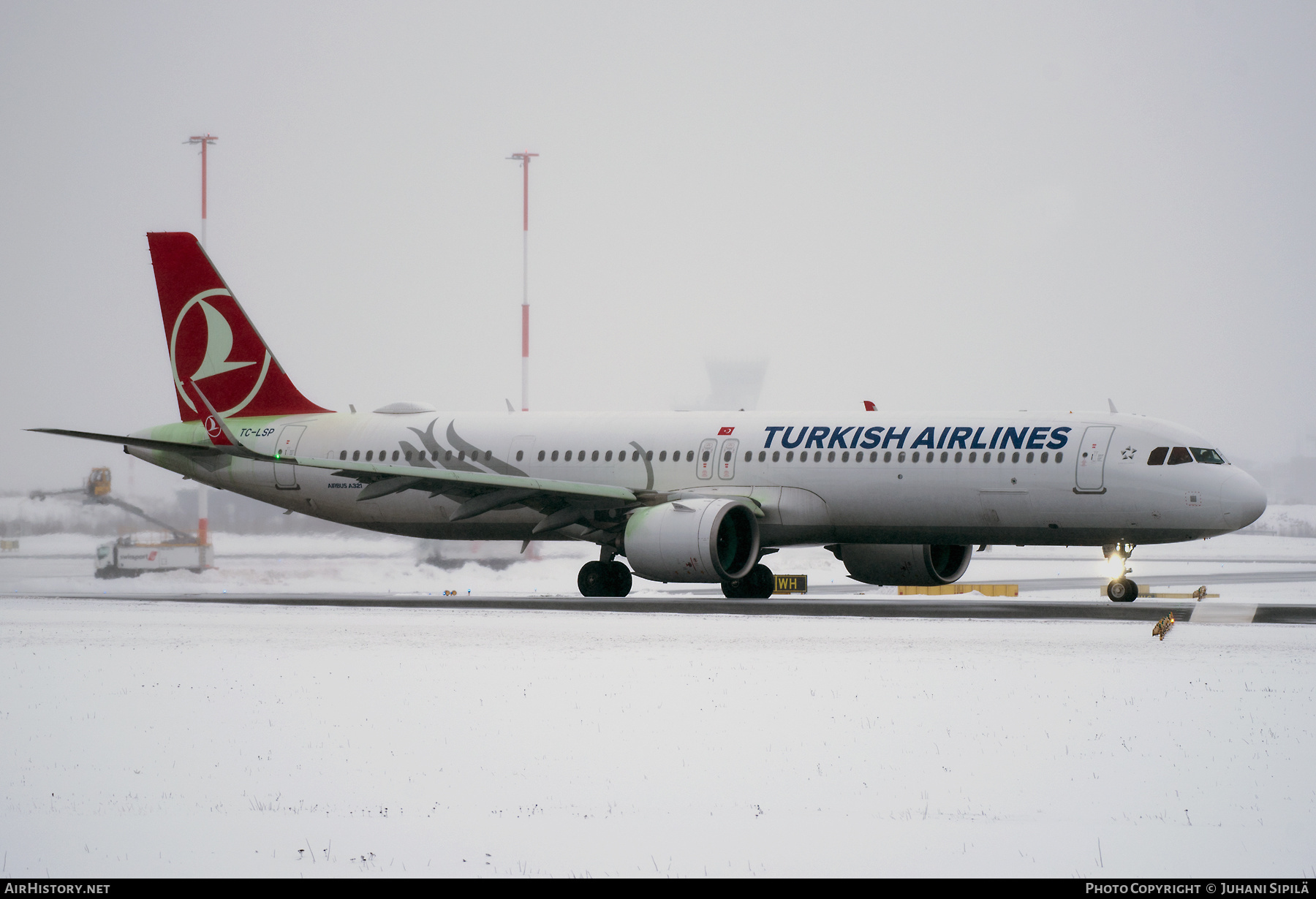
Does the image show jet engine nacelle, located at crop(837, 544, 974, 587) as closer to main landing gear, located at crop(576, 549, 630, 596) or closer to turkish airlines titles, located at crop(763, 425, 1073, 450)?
turkish airlines titles, located at crop(763, 425, 1073, 450)

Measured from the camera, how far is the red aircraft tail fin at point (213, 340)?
136 ft

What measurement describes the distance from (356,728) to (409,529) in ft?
82.0

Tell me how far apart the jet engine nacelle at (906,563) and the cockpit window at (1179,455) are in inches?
225

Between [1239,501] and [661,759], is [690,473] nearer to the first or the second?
[1239,501]

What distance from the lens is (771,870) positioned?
9.86 metres

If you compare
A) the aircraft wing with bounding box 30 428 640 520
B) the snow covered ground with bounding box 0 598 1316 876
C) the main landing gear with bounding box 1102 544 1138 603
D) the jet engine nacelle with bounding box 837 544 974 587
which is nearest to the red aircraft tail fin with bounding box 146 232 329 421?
the aircraft wing with bounding box 30 428 640 520

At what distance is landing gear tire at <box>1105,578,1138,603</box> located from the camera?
107 feet

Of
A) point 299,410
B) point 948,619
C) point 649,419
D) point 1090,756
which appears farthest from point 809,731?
point 299,410

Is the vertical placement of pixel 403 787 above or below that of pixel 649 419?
below

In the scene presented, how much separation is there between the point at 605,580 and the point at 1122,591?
1154 centimetres

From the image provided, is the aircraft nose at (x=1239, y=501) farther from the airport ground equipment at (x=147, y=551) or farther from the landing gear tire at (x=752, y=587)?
the airport ground equipment at (x=147, y=551)

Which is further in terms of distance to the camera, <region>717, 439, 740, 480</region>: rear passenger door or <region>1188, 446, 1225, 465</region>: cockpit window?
<region>717, 439, 740, 480</region>: rear passenger door

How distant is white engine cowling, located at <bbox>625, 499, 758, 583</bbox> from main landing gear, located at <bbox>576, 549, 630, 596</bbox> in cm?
288
